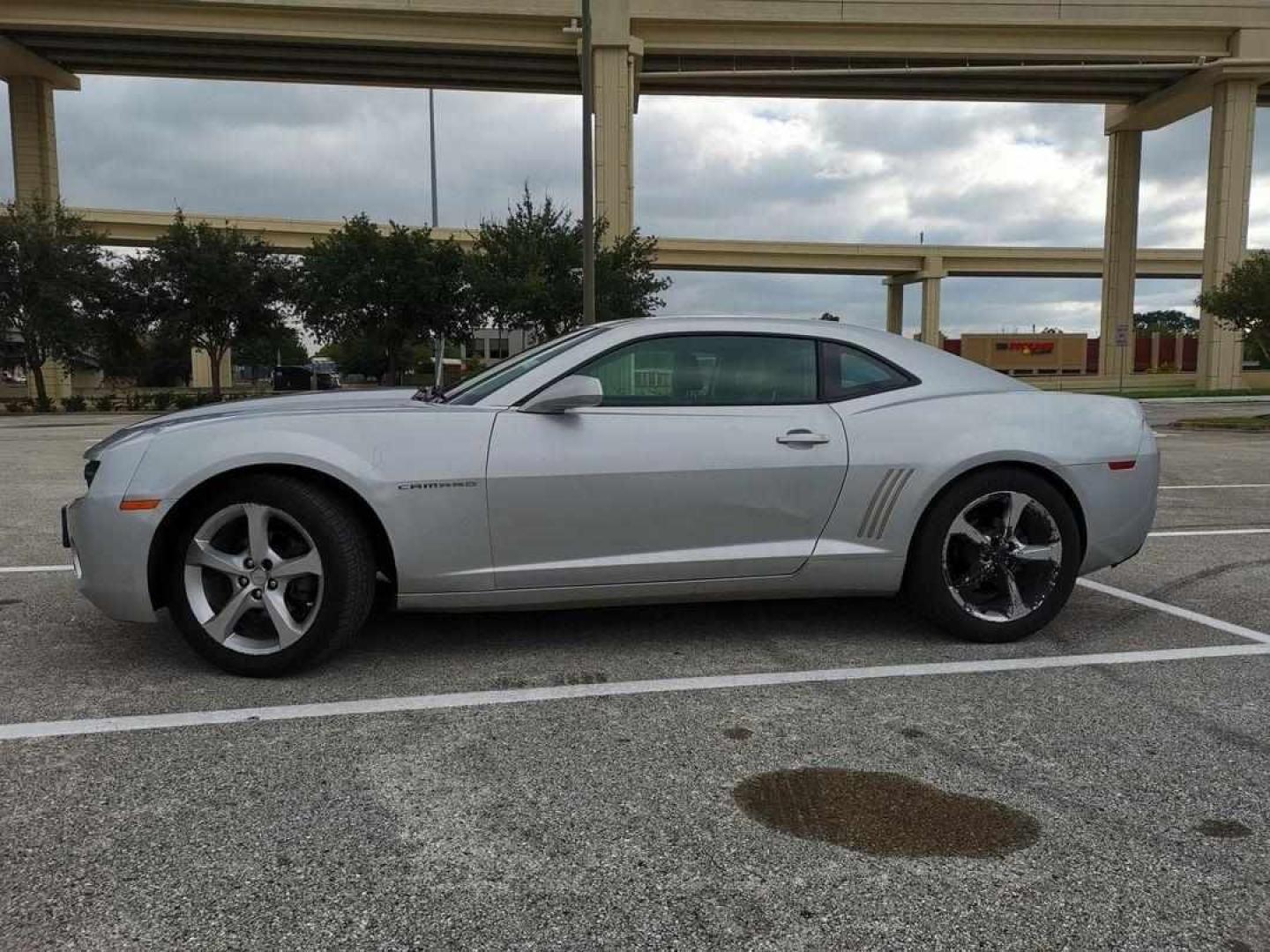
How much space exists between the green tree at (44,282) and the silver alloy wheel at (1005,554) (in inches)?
1337

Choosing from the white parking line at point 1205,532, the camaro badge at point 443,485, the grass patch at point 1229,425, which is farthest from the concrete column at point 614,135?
the camaro badge at point 443,485

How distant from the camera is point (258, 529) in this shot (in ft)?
12.0

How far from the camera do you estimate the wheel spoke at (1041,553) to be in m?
4.18

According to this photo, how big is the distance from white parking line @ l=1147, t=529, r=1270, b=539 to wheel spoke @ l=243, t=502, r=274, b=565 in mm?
5985

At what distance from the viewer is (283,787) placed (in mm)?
2762

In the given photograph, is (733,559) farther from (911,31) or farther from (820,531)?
(911,31)

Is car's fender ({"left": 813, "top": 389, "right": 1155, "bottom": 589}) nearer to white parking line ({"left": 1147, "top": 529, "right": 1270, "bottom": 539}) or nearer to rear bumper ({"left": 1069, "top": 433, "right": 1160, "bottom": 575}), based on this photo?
rear bumper ({"left": 1069, "top": 433, "right": 1160, "bottom": 575})

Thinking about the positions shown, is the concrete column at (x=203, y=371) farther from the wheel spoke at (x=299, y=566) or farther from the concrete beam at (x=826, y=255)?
the wheel spoke at (x=299, y=566)

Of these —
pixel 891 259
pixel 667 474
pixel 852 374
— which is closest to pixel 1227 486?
pixel 852 374

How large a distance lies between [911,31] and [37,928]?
44686 millimetres

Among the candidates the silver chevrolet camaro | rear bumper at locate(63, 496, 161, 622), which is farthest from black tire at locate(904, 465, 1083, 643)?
rear bumper at locate(63, 496, 161, 622)

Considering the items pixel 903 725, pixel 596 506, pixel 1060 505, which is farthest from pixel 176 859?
pixel 1060 505

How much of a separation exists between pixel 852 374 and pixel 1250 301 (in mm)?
24219

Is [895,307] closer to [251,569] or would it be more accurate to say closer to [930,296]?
[930,296]
